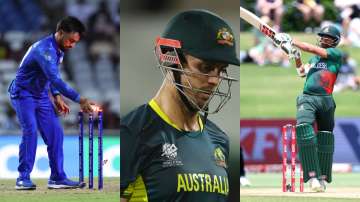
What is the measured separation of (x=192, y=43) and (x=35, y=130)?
5.22m

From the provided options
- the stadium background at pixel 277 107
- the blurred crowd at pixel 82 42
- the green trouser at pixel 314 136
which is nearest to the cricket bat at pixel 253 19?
the green trouser at pixel 314 136

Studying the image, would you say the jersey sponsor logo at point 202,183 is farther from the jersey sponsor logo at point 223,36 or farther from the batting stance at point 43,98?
the batting stance at point 43,98

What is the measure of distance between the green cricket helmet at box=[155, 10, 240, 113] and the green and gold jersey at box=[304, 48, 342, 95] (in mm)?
5935

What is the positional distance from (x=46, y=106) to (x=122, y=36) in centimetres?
521

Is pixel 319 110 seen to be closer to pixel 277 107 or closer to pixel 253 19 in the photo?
pixel 253 19

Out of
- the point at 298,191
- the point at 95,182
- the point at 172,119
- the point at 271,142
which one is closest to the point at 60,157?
the point at 95,182

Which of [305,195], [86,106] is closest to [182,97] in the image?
[86,106]

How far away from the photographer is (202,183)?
2.35 m

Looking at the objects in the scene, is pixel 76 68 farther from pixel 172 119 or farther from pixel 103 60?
pixel 172 119

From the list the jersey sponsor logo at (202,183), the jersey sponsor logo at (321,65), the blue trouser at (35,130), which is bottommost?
the jersey sponsor logo at (202,183)

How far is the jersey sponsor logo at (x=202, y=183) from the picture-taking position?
7.60ft

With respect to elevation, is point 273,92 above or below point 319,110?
above

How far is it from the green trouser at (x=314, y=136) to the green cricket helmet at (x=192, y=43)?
20.6 ft

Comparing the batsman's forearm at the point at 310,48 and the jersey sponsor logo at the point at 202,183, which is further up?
the batsman's forearm at the point at 310,48
